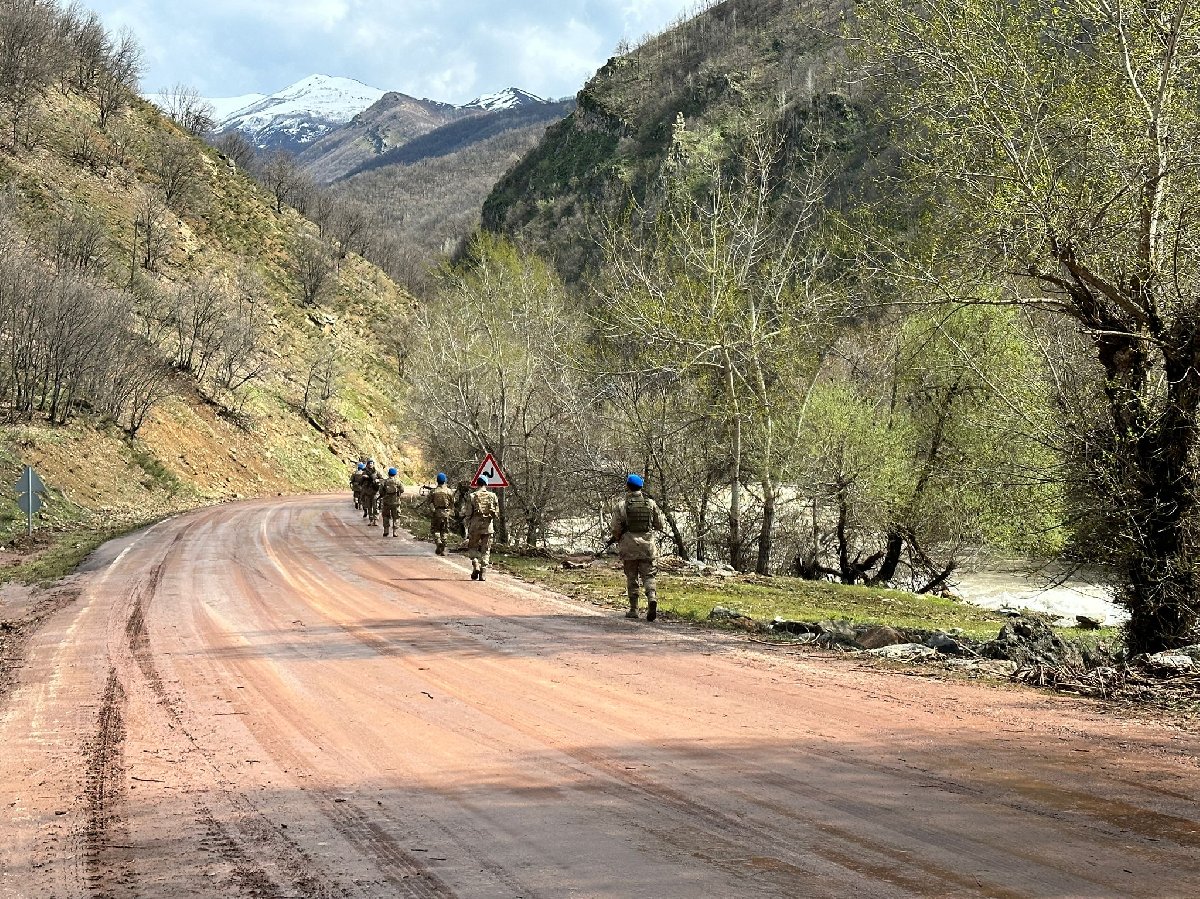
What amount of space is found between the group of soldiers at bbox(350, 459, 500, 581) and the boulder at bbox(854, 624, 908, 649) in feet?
29.1

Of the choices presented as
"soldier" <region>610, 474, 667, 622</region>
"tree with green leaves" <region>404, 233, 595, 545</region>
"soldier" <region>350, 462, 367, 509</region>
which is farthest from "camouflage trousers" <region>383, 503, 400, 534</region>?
"soldier" <region>610, 474, 667, 622</region>

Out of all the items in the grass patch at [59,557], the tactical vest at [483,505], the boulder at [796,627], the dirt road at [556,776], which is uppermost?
the tactical vest at [483,505]

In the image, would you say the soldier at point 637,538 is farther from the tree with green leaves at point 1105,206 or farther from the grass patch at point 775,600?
the tree with green leaves at point 1105,206

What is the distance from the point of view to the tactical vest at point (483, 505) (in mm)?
20234

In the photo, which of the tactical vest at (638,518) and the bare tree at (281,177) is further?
the bare tree at (281,177)

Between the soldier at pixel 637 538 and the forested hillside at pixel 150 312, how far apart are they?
85.2 feet

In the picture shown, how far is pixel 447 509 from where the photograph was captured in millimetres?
26359

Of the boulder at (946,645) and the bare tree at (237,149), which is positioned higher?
the bare tree at (237,149)

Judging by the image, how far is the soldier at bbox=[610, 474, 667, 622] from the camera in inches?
599

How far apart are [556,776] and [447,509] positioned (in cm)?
1964

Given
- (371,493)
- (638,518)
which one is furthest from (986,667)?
(371,493)

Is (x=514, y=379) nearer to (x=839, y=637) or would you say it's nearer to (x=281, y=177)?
(x=839, y=637)

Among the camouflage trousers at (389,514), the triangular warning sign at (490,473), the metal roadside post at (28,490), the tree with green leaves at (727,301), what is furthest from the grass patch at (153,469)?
the tree with green leaves at (727,301)

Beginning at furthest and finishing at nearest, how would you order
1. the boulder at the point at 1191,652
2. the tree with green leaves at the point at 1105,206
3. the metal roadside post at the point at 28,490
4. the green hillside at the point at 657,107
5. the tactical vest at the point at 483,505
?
1. the green hillside at the point at 657,107
2. the metal roadside post at the point at 28,490
3. the tactical vest at the point at 483,505
4. the tree with green leaves at the point at 1105,206
5. the boulder at the point at 1191,652
